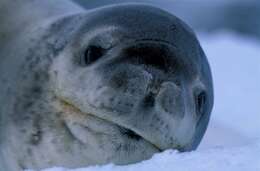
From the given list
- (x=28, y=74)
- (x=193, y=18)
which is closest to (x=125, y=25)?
(x=28, y=74)

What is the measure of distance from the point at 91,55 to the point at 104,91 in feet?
0.52

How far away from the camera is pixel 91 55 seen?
185 centimetres

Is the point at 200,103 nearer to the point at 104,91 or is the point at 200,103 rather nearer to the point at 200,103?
the point at 200,103

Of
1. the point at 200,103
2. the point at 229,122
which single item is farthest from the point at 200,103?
the point at 229,122

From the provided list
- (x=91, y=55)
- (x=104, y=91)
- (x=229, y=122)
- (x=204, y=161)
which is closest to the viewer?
(x=204, y=161)

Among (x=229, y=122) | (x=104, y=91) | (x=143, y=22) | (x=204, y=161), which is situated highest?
(x=143, y=22)

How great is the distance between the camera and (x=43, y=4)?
96.9 inches

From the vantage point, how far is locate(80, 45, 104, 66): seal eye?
183 centimetres

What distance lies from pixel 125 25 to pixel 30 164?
41 cm

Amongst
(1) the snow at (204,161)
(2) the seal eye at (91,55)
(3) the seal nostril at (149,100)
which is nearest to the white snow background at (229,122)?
(1) the snow at (204,161)

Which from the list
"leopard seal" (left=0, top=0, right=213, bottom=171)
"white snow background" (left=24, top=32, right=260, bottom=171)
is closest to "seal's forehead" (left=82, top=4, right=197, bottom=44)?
"leopard seal" (left=0, top=0, right=213, bottom=171)

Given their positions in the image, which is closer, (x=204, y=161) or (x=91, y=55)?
(x=204, y=161)

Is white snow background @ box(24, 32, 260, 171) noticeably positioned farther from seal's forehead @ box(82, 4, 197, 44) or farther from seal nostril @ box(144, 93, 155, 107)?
seal's forehead @ box(82, 4, 197, 44)

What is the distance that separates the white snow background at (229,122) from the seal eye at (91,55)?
26cm
